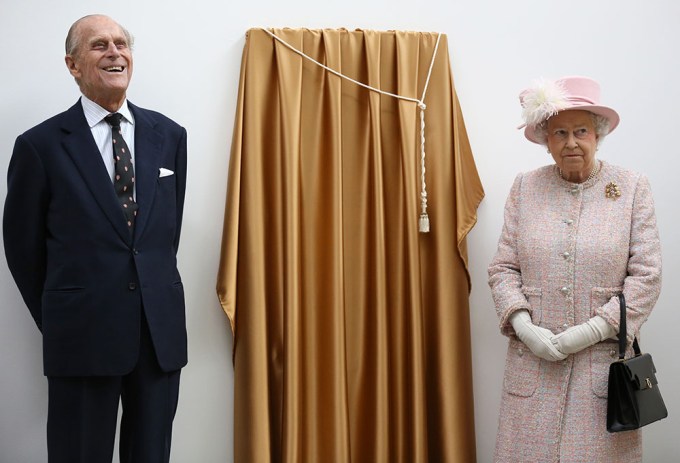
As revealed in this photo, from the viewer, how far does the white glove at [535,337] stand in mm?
2232

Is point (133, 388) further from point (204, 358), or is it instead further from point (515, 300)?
point (515, 300)

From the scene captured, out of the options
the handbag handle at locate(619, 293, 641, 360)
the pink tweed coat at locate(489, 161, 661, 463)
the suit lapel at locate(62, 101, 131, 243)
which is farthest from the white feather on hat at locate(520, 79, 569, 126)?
the suit lapel at locate(62, 101, 131, 243)

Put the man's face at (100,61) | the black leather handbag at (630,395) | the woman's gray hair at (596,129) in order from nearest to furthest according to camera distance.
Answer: the black leather handbag at (630,395) → the man's face at (100,61) → the woman's gray hair at (596,129)

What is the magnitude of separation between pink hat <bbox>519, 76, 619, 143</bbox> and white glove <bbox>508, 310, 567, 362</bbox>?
0.63 m

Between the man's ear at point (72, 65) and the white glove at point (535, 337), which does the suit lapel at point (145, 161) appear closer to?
the man's ear at point (72, 65)

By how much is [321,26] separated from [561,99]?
3.31 feet

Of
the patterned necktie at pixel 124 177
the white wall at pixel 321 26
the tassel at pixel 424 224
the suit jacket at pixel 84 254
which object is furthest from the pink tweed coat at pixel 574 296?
the patterned necktie at pixel 124 177

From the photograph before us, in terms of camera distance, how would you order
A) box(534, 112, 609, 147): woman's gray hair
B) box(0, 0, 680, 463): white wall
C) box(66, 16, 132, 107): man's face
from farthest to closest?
box(0, 0, 680, 463): white wall
box(534, 112, 609, 147): woman's gray hair
box(66, 16, 132, 107): man's face

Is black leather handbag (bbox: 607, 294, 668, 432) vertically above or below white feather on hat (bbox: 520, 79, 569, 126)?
below

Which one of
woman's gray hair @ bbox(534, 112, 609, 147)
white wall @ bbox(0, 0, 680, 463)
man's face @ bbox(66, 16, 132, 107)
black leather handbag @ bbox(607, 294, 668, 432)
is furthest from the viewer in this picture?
white wall @ bbox(0, 0, 680, 463)

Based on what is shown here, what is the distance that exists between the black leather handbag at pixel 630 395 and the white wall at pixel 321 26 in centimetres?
81

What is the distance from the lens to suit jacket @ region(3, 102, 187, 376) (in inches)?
84.4

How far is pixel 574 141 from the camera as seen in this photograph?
7.57 feet

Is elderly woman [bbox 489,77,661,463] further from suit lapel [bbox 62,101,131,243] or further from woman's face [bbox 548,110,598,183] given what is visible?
suit lapel [bbox 62,101,131,243]
